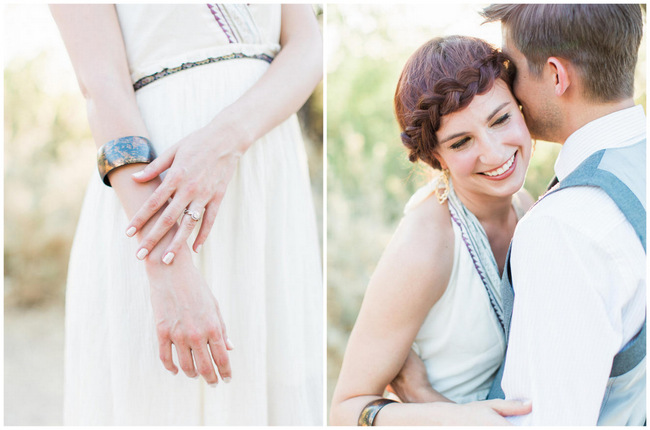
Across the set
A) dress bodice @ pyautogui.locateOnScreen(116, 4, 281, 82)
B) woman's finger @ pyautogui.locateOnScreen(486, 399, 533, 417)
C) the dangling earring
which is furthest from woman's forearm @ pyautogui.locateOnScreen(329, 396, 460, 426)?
dress bodice @ pyautogui.locateOnScreen(116, 4, 281, 82)

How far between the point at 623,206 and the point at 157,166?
1095 mm

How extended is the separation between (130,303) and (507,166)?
1.13 meters

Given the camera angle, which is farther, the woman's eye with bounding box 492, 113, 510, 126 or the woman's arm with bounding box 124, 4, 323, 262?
the woman's eye with bounding box 492, 113, 510, 126

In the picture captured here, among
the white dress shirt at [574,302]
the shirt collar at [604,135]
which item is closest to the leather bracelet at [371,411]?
the white dress shirt at [574,302]

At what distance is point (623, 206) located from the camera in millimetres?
1202

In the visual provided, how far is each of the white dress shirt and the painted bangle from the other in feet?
3.15

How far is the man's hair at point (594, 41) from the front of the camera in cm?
144

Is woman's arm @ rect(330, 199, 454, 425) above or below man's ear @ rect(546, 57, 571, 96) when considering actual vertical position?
below

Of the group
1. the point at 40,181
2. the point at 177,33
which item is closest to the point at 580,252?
the point at 177,33

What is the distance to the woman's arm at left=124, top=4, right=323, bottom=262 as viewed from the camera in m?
1.39

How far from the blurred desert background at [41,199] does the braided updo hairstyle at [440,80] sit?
2.89 meters

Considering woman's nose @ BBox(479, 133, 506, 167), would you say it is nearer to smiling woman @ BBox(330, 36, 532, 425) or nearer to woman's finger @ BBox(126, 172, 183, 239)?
smiling woman @ BBox(330, 36, 532, 425)

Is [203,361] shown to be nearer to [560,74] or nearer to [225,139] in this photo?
[225,139]

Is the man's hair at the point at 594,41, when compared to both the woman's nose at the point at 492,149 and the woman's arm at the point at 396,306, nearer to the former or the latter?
the woman's nose at the point at 492,149
